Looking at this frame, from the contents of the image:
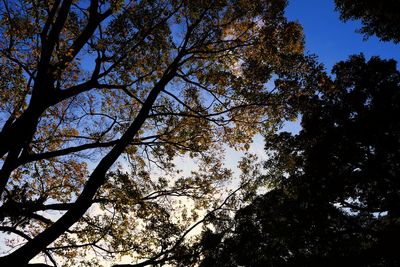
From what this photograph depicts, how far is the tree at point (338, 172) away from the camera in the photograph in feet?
39.3

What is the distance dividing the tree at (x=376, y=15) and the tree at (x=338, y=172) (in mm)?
2990

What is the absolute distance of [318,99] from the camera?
45.8 ft

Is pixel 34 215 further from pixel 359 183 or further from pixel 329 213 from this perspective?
pixel 359 183

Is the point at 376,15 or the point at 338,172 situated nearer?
the point at 376,15

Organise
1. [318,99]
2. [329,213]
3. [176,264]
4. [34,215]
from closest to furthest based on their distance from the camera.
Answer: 1. [176,264]
2. [34,215]
3. [329,213]
4. [318,99]

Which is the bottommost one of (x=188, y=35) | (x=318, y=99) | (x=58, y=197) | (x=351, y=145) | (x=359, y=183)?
(x=359, y=183)

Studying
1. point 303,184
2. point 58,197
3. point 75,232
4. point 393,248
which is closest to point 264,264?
point 303,184

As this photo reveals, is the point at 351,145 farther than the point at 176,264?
Yes

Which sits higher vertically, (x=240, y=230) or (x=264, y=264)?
(x=240, y=230)

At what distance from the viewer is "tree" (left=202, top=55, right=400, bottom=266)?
472 inches

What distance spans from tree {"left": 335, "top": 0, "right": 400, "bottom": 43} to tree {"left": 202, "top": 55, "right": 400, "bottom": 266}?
9.81 feet

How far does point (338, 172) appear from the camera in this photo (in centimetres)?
1361

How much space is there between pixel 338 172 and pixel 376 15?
7365mm

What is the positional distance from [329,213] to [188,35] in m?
9.78
